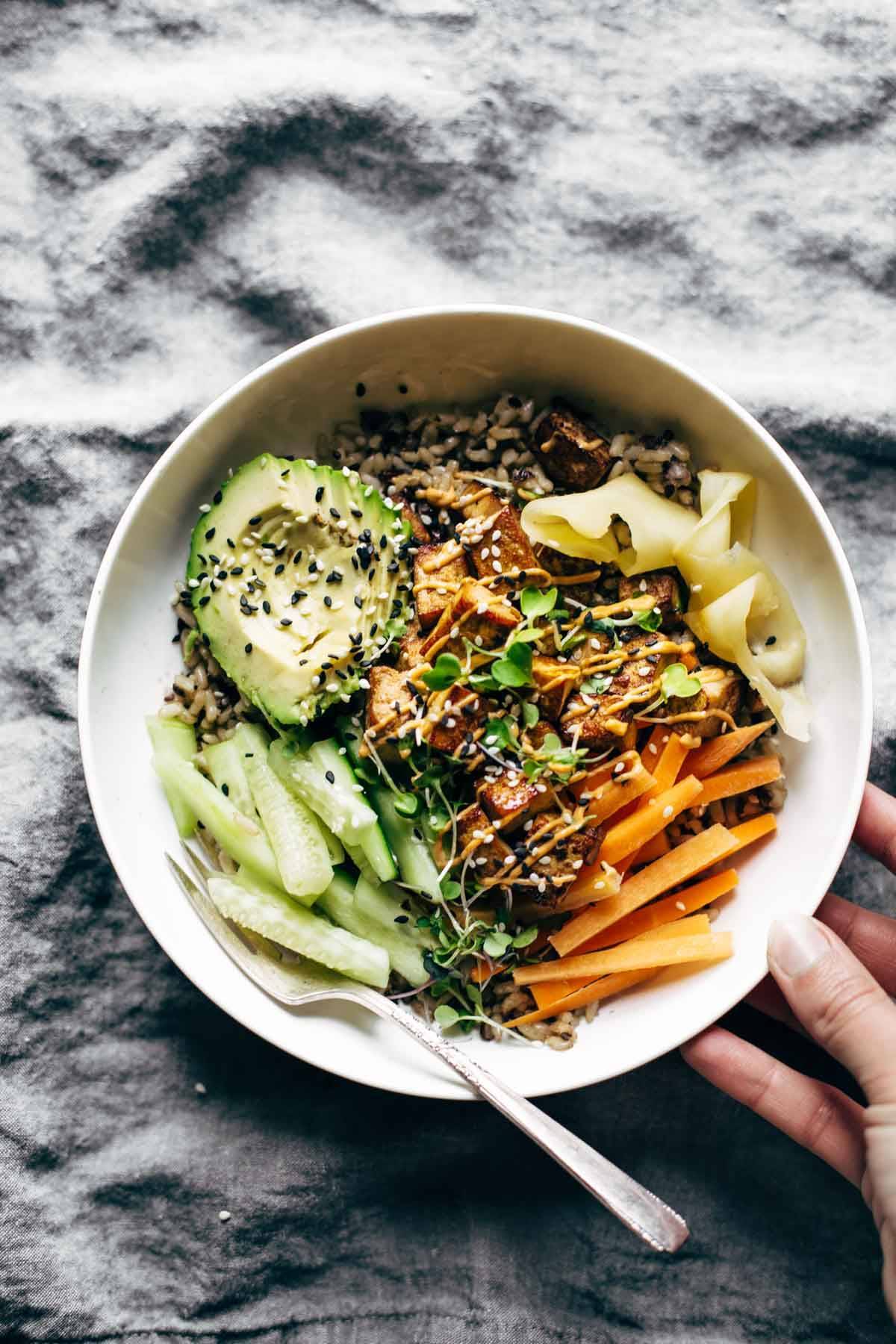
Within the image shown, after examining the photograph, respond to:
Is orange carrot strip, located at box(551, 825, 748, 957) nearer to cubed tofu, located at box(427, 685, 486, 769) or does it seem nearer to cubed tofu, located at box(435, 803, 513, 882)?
cubed tofu, located at box(435, 803, 513, 882)

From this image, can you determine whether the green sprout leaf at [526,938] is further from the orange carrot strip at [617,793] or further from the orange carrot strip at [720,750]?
the orange carrot strip at [720,750]

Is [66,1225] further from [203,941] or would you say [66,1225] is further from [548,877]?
[548,877]

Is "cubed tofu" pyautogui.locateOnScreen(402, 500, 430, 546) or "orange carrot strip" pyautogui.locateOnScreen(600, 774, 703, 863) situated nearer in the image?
"orange carrot strip" pyautogui.locateOnScreen(600, 774, 703, 863)

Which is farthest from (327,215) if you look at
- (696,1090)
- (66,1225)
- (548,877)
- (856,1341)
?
(856,1341)

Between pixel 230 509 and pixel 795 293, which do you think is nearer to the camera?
pixel 230 509

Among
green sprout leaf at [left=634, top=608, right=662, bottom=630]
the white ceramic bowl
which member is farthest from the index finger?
green sprout leaf at [left=634, top=608, right=662, bottom=630]

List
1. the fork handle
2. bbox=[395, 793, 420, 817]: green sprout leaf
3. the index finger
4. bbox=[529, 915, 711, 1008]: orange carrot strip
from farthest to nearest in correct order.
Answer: the index finger → bbox=[529, 915, 711, 1008]: orange carrot strip → bbox=[395, 793, 420, 817]: green sprout leaf → the fork handle
